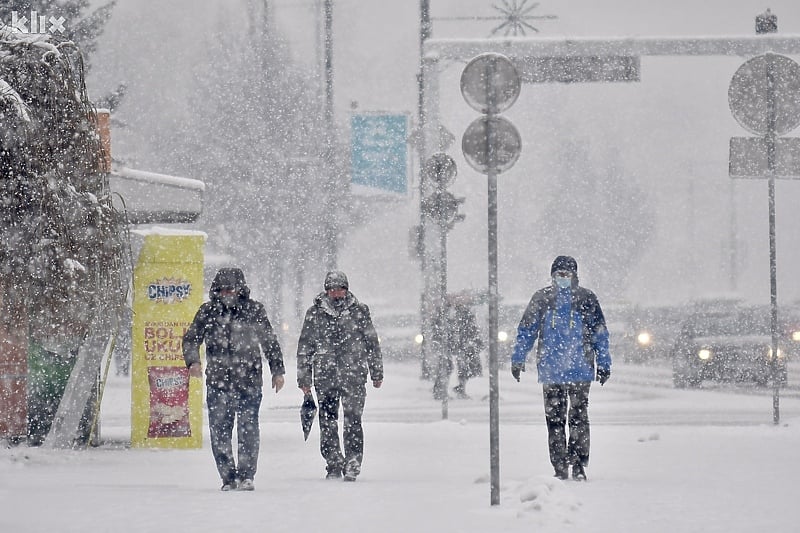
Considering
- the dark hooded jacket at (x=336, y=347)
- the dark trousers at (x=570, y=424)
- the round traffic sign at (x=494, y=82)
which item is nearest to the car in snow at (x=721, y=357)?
the dark trousers at (x=570, y=424)

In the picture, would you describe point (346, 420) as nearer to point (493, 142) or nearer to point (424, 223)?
point (493, 142)

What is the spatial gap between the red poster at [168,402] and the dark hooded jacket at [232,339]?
2.88 meters

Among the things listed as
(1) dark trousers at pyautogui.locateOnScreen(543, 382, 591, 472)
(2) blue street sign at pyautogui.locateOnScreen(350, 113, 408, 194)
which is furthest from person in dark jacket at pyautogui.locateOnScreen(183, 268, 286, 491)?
(2) blue street sign at pyautogui.locateOnScreen(350, 113, 408, 194)

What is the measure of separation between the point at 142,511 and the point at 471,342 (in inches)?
560

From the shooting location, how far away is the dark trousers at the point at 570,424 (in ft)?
35.6

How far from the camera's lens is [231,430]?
10.5 m

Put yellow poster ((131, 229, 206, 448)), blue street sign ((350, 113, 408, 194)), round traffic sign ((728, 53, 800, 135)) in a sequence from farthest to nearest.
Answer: blue street sign ((350, 113, 408, 194))
round traffic sign ((728, 53, 800, 135))
yellow poster ((131, 229, 206, 448))

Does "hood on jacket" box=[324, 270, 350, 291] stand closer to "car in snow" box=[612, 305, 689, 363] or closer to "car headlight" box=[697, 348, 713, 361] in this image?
"car headlight" box=[697, 348, 713, 361]

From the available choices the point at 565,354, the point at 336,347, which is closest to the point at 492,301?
the point at 565,354

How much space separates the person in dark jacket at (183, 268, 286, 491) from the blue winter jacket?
77.0 inches

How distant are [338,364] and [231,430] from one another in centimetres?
114

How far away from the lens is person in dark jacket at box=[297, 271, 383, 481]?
11.2m

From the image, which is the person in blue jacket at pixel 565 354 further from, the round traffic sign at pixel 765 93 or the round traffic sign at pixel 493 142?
the round traffic sign at pixel 765 93

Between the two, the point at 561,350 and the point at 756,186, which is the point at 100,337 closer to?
the point at 561,350
